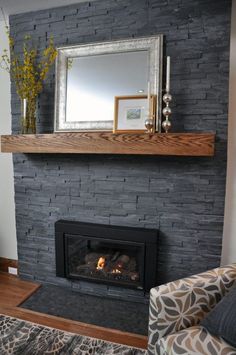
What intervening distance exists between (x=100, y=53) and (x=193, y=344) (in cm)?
192

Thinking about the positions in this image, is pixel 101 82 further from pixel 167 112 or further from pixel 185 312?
pixel 185 312

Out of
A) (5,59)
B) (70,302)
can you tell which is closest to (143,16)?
(5,59)

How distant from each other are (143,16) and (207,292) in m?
1.85

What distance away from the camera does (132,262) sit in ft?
6.81

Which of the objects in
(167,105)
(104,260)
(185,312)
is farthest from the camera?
(104,260)

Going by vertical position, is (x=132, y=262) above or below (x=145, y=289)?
above

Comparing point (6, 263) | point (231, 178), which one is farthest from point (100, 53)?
point (6, 263)

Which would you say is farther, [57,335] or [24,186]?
[24,186]

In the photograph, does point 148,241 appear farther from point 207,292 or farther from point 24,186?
point 24,186

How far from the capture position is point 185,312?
1214 millimetres

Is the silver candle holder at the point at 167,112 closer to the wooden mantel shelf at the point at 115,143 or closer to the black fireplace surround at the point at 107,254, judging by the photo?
the wooden mantel shelf at the point at 115,143

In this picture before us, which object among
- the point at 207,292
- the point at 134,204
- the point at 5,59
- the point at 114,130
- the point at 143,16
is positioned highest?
the point at 143,16

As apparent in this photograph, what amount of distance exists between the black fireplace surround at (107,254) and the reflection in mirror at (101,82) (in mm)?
887

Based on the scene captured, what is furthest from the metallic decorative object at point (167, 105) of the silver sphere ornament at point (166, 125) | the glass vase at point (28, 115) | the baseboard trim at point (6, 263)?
the baseboard trim at point (6, 263)
